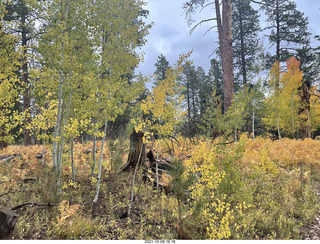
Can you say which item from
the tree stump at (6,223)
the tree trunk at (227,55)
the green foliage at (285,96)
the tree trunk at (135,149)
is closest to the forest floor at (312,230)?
the tree trunk at (135,149)

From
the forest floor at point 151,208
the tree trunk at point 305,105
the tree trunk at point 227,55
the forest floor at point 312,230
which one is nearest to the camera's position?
the forest floor at point 151,208

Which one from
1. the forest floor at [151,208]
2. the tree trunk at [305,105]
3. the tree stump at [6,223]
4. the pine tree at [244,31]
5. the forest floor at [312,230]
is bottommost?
the forest floor at [312,230]

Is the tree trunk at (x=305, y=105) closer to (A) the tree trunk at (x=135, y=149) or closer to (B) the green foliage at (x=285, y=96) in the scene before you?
(B) the green foliage at (x=285, y=96)

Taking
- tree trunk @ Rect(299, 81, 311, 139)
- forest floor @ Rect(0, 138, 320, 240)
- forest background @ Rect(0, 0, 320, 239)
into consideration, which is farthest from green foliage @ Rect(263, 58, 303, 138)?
forest floor @ Rect(0, 138, 320, 240)

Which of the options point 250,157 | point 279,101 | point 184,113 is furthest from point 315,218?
point 279,101

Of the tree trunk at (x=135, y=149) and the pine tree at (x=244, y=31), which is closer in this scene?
the tree trunk at (x=135, y=149)

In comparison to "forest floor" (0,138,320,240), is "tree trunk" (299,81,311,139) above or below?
above

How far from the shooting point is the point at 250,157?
23.4 ft

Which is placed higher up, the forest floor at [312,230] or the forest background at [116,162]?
the forest background at [116,162]

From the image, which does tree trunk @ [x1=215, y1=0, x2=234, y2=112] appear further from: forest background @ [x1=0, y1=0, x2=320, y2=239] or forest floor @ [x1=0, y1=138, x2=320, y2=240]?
forest floor @ [x1=0, y1=138, x2=320, y2=240]

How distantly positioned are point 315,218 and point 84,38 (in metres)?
6.31

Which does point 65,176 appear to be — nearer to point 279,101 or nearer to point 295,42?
point 279,101

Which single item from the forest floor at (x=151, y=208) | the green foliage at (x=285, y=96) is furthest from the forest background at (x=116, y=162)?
the green foliage at (x=285, y=96)

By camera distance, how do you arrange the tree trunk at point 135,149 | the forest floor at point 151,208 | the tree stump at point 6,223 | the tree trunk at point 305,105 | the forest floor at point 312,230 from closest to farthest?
the tree stump at point 6,223
the forest floor at point 151,208
the forest floor at point 312,230
the tree trunk at point 135,149
the tree trunk at point 305,105
